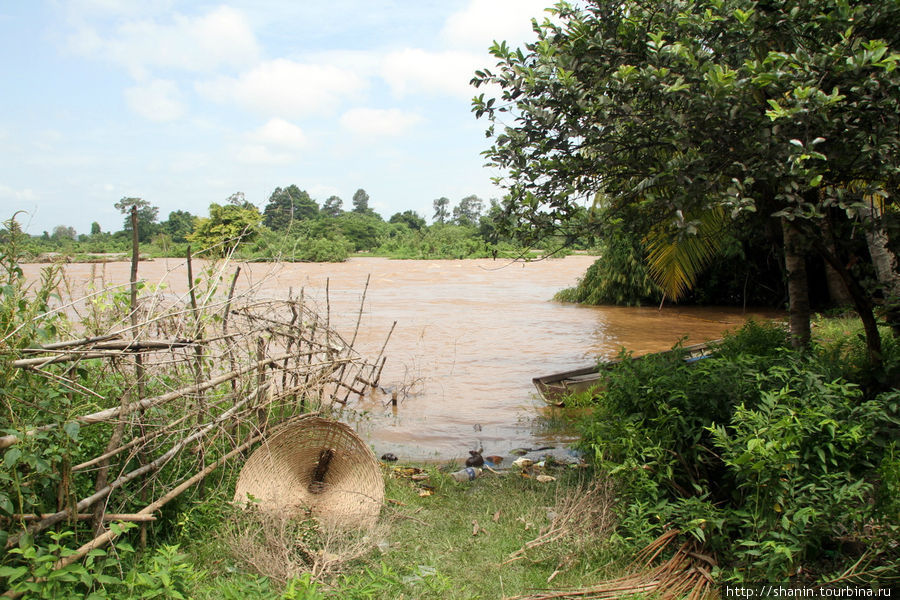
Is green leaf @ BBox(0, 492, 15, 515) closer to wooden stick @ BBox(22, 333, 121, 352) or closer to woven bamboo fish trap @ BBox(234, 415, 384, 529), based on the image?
wooden stick @ BBox(22, 333, 121, 352)

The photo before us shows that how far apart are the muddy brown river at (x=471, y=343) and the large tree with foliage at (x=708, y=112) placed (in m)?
1.10

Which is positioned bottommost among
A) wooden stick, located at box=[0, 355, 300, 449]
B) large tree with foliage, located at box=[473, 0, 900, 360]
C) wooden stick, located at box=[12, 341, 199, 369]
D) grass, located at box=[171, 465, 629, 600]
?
grass, located at box=[171, 465, 629, 600]

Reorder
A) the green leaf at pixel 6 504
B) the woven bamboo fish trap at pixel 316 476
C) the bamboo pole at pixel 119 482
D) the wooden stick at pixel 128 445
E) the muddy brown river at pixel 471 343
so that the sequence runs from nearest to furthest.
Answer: the green leaf at pixel 6 504 → the bamboo pole at pixel 119 482 → the wooden stick at pixel 128 445 → the woven bamboo fish trap at pixel 316 476 → the muddy brown river at pixel 471 343

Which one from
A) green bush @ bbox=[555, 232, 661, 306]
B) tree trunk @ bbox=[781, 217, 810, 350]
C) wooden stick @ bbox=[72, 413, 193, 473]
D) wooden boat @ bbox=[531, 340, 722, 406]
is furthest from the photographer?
green bush @ bbox=[555, 232, 661, 306]

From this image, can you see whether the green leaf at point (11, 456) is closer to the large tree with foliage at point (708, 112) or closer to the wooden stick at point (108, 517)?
the wooden stick at point (108, 517)

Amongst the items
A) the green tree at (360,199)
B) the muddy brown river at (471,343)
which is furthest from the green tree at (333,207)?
the muddy brown river at (471,343)

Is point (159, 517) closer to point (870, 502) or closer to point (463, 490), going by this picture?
point (463, 490)

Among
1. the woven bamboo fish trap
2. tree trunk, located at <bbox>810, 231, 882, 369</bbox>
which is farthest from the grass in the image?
tree trunk, located at <bbox>810, 231, 882, 369</bbox>

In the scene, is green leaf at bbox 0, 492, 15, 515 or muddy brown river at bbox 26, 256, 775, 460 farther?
muddy brown river at bbox 26, 256, 775, 460

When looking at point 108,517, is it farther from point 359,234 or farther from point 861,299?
point 359,234

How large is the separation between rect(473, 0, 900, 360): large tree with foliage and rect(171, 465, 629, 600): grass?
180 centimetres

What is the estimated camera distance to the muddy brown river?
7.12 metres

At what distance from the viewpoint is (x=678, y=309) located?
1723 centimetres

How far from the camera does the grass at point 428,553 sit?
3.35 meters
